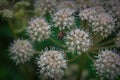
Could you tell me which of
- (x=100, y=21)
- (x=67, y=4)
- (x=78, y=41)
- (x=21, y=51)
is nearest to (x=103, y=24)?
(x=100, y=21)

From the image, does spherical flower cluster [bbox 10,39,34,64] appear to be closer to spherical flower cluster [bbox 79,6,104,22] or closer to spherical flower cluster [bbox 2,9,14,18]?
spherical flower cluster [bbox 2,9,14,18]

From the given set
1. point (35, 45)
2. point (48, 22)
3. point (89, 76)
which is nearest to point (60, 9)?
point (48, 22)

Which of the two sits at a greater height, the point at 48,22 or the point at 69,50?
the point at 48,22

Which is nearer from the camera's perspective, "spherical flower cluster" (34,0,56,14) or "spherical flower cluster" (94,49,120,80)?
"spherical flower cluster" (94,49,120,80)

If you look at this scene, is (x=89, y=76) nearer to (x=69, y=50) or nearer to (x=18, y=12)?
(x=69, y=50)

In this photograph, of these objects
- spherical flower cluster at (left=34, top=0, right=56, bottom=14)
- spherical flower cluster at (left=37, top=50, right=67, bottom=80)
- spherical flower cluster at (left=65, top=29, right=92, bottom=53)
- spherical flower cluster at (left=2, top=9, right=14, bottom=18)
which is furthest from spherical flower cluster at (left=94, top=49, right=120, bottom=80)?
spherical flower cluster at (left=2, top=9, right=14, bottom=18)

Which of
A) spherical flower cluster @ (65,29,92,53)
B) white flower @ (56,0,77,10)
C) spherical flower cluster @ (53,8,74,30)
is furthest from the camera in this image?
white flower @ (56,0,77,10)
